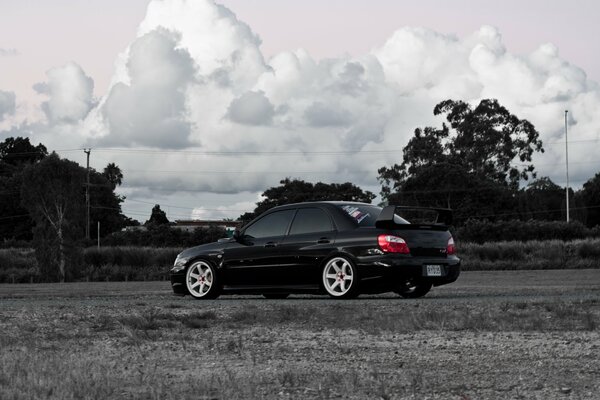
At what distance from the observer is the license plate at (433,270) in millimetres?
15573

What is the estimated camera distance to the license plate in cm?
1557

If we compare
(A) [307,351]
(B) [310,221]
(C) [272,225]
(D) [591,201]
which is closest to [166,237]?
(D) [591,201]

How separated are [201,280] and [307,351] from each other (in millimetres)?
8136

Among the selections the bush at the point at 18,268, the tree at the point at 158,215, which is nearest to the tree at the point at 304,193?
the tree at the point at 158,215

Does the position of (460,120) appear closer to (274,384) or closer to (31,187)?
(31,187)

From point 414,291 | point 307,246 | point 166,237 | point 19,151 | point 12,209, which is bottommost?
point 414,291

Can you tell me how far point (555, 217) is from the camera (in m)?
102

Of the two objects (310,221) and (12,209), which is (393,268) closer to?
(310,221)

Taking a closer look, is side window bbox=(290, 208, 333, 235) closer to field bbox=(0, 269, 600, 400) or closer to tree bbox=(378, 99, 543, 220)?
field bbox=(0, 269, 600, 400)

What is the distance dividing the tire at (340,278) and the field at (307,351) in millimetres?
1428

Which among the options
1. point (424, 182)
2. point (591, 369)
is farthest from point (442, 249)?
point (424, 182)

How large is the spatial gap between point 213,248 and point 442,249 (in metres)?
3.67

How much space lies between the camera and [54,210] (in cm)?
4466

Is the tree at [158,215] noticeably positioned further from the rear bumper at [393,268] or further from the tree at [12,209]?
the rear bumper at [393,268]
